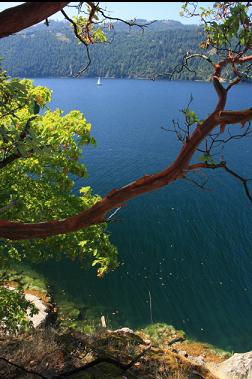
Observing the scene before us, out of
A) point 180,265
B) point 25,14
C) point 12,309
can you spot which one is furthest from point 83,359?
point 180,265

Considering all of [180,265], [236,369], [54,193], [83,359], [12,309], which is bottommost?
[180,265]

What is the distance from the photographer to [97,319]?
26.2m

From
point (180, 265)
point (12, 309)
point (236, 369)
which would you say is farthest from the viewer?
point (180, 265)

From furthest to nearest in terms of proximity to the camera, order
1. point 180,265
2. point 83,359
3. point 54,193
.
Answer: point 180,265
point 54,193
point 83,359

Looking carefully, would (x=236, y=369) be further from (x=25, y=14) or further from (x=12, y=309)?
(x=25, y=14)

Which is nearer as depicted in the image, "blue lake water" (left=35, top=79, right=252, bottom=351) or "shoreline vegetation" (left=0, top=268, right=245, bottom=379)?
"shoreline vegetation" (left=0, top=268, right=245, bottom=379)

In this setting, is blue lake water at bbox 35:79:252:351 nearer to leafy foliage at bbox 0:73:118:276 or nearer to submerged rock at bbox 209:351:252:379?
leafy foliage at bbox 0:73:118:276

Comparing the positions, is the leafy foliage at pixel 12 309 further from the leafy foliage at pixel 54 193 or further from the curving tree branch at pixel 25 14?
the curving tree branch at pixel 25 14

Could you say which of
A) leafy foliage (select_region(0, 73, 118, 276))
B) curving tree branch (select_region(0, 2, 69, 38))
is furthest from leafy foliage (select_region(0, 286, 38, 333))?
curving tree branch (select_region(0, 2, 69, 38))

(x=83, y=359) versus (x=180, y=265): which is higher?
(x=83, y=359)

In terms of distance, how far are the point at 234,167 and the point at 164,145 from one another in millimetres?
19673

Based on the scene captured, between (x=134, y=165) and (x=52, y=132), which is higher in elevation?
(x=52, y=132)

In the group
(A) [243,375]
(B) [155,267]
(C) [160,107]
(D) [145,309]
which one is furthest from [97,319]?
(C) [160,107]

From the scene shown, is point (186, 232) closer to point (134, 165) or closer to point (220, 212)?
point (220, 212)
